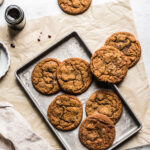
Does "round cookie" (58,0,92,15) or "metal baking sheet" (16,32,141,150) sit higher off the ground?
"round cookie" (58,0,92,15)

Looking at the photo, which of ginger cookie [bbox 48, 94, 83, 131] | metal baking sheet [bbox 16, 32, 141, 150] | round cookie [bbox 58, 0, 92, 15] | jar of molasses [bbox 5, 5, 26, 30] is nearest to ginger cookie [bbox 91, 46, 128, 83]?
metal baking sheet [bbox 16, 32, 141, 150]

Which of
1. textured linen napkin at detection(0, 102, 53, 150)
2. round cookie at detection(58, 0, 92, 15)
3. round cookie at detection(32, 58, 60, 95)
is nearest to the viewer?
Result: textured linen napkin at detection(0, 102, 53, 150)

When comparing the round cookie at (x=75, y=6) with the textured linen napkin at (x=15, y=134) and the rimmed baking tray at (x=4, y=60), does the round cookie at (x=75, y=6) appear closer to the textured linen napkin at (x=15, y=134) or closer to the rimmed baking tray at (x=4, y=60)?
the rimmed baking tray at (x=4, y=60)

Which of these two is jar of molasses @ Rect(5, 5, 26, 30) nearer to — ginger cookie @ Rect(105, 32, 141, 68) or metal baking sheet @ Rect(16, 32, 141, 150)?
metal baking sheet @ Rect(16, 32, 141, 150)

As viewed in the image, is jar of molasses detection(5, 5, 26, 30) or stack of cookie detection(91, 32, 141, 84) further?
jar of molasses detection(5, 5, 26, 30)

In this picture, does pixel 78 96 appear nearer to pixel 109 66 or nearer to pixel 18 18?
pixel 109 66

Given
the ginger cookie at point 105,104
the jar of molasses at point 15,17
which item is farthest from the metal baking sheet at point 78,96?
the jar of molasses at point 15,17
